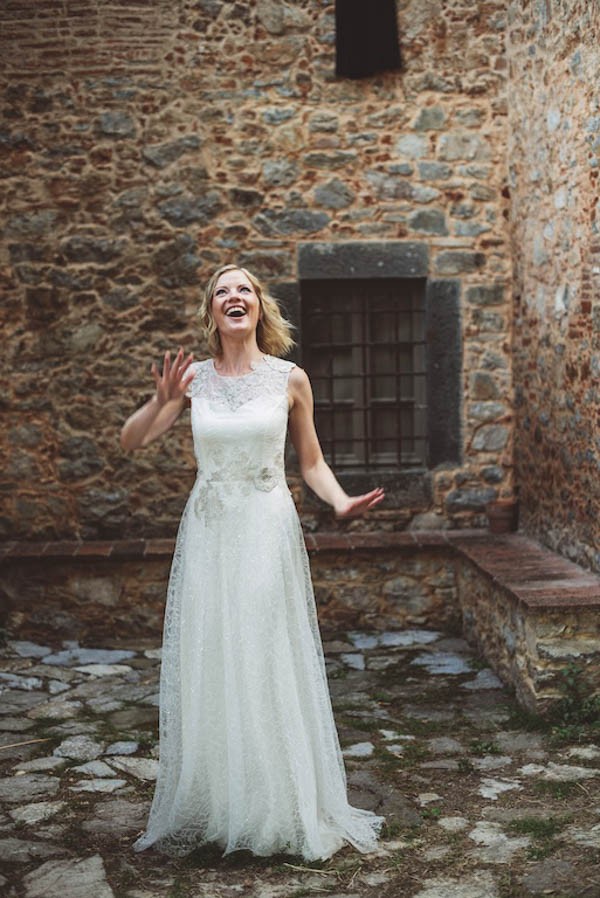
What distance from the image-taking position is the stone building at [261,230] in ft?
22.5

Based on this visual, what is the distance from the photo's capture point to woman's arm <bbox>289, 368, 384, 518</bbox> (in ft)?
12.5

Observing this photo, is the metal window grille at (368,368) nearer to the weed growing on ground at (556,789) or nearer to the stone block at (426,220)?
the stone block at (426,220)

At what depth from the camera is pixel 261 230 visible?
7.00 meters

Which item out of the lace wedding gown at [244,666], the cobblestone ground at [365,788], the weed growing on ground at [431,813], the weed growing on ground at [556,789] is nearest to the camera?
the cobblestone ground at [365,788]

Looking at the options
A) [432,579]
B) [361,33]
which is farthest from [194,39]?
[432,579]

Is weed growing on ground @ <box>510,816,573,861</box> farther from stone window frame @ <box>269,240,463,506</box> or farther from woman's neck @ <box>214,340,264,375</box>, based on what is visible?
stone window frame @ <box>269,240,463,506</box>

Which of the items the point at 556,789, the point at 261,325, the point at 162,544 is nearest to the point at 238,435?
the point at 261,325

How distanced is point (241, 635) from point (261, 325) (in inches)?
45.8

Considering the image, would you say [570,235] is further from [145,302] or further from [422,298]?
[145,302]

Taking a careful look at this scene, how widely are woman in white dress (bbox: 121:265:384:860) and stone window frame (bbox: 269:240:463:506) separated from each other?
3.24m

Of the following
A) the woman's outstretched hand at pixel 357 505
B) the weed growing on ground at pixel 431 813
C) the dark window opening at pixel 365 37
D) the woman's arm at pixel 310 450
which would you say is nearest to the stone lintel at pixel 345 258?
the dark window opening at pixel 365 37

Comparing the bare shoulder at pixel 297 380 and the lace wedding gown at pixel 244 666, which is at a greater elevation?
the bare shoulder at pixel 297 380

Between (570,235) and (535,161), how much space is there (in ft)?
2.59

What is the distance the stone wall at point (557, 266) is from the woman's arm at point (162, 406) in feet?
9.07
